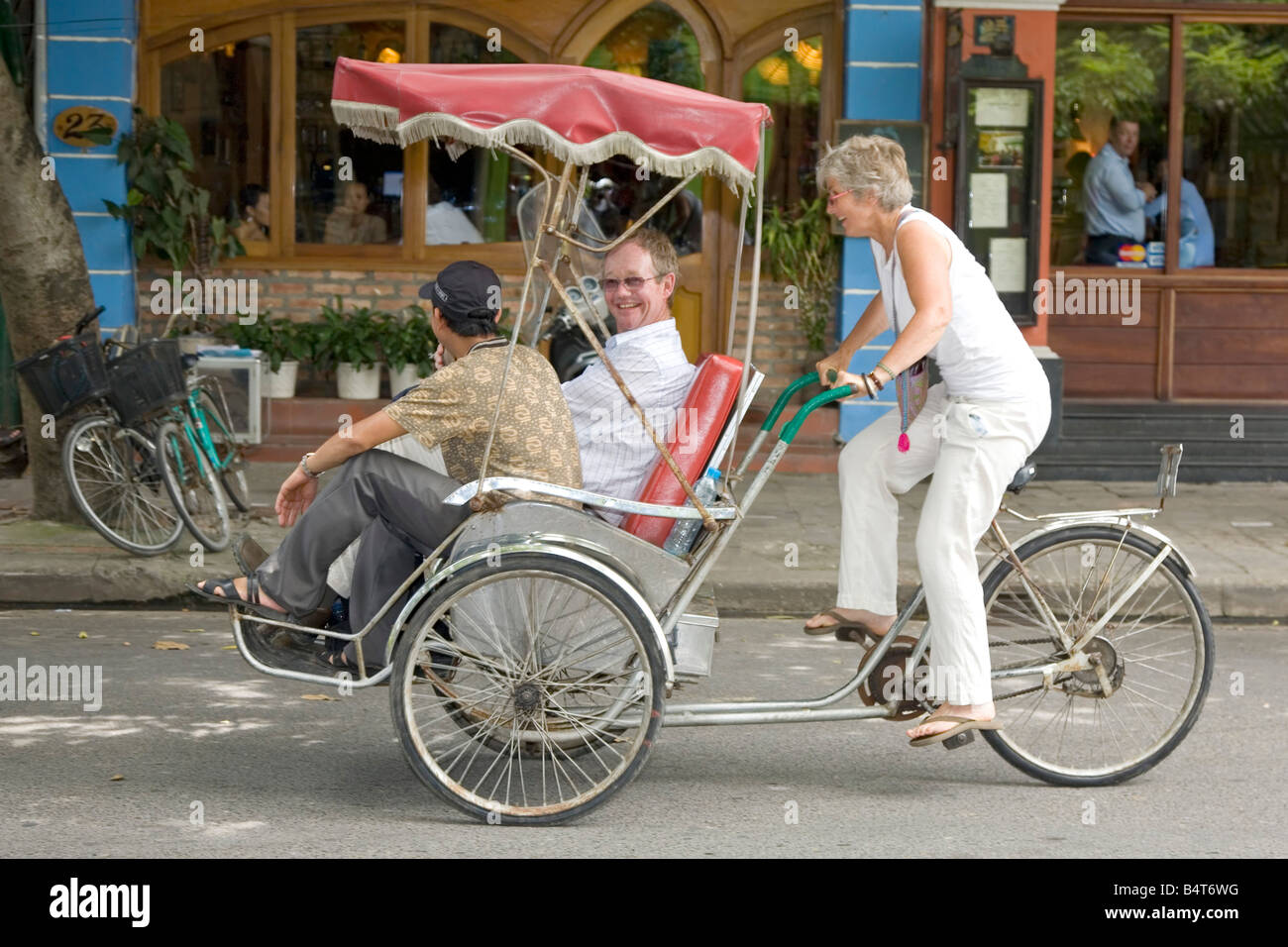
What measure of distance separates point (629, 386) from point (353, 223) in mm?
6780

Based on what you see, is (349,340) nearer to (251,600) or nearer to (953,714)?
(251,600)

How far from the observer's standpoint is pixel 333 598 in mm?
4918

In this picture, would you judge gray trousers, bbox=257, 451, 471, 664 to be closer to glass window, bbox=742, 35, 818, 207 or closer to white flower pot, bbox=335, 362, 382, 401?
white flower pot, bbox=335, 362, 382, 401

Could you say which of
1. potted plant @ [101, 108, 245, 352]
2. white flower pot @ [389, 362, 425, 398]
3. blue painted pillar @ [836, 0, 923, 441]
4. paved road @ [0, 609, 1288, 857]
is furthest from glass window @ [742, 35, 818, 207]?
paved road @ [0, 609, 1288, 857]

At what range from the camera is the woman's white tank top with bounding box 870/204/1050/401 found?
15.5ft

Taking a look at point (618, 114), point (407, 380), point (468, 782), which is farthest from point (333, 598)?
point (407, 380)

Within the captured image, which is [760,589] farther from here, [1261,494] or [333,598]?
[1261,494]

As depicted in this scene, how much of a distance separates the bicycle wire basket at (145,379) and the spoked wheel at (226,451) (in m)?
0.42

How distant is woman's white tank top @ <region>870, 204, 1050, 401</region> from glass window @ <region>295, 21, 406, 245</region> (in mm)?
7131

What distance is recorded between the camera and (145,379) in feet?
26.1

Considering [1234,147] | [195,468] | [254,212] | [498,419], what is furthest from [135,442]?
[1234,147]

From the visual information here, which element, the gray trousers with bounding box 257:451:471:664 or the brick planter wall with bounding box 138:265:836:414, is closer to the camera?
the gray trousers with bounding box 257:451:471:664

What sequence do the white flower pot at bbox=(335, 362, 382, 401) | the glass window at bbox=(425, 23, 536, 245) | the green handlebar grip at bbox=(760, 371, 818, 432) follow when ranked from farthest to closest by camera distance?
the glass window at bbox=(425, 23, 536, 245), the white flower pot at bbox=(335, 362, 382, 401), the green handlebar grip at bbox=(760, 371, 818, 432)
